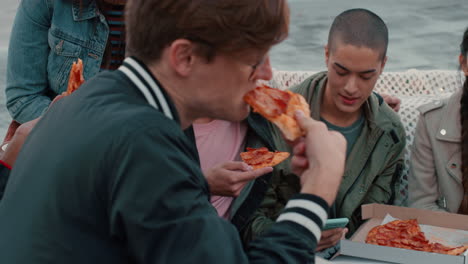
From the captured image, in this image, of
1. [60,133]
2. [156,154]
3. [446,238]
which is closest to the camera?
[156,154]

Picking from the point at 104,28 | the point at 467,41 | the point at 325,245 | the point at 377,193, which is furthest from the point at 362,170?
the point at 104,28

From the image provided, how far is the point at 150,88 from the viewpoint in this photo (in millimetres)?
1253

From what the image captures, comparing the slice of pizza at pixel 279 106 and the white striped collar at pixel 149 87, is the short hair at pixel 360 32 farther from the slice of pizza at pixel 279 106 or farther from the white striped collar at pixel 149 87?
the white striped collar at pixel 149 87

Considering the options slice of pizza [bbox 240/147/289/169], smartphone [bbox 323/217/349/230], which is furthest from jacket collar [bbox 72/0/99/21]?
smartphone [bbox 323/217/349/230]

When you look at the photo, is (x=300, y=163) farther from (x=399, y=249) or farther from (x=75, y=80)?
(x=75, y=80)

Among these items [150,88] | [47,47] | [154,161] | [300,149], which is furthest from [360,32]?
[154,161]

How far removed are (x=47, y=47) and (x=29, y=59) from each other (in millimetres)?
97

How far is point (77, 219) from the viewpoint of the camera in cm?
114

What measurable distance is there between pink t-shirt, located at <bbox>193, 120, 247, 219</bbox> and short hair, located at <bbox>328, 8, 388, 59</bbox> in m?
0.56

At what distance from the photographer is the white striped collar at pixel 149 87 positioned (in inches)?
49.1

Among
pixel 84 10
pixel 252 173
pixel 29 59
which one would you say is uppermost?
pixel 84 10

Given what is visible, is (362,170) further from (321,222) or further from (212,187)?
(321,222)

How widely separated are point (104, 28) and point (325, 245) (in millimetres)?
1400

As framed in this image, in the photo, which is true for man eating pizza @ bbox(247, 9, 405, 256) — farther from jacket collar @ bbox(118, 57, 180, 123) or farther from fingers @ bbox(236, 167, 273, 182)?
jacket collar @ bbox(118, 57, 180, 123)
